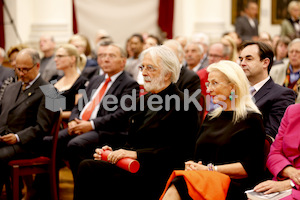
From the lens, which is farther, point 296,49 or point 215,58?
point 215,58

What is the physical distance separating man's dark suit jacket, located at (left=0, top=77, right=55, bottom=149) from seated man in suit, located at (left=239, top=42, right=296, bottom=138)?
5.72 feet

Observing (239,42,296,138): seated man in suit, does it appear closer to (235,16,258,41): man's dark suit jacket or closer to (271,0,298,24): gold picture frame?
(235,16,258,41): man's dark suit jacket

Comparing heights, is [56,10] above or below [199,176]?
above

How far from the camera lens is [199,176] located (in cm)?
267

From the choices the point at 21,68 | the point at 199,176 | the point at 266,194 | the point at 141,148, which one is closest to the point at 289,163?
the point at 266,194

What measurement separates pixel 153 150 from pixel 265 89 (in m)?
0.96

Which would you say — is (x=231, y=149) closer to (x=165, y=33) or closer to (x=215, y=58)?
(x=215, y=58)

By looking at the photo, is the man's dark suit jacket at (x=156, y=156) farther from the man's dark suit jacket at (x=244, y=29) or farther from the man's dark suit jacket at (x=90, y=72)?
the man's dark suit jacket at (x=244, y=29)

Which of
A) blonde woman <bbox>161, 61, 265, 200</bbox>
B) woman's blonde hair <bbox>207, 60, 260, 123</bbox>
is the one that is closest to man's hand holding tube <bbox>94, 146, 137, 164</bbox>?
blonde woman <bbox>161, 61, 265, 200</bbox>

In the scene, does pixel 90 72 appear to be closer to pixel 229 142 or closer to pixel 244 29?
pixel 229 142

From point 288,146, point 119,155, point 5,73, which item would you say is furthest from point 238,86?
point 5,73

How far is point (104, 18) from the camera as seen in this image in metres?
10.2

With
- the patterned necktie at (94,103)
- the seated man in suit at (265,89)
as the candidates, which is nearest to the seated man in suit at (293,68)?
the seated man in suit at (265,89)

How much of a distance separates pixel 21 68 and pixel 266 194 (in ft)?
8.32
